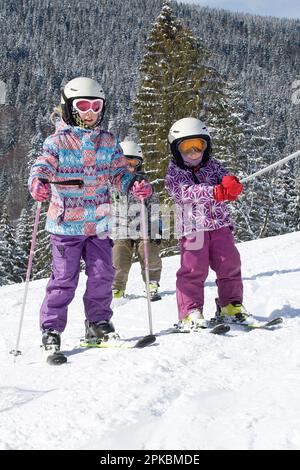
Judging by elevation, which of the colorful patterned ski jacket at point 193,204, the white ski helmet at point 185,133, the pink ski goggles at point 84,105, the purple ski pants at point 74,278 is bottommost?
the purple ski pants at point 74,278

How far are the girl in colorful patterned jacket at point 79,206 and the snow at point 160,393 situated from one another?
1.04 ft

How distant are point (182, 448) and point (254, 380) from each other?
0.88 meters

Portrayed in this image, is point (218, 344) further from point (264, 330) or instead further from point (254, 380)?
point (254, 380)

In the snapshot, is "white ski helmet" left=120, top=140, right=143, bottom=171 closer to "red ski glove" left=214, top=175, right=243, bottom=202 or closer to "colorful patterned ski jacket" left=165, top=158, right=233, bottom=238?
"colorful patterned ski jacket" left=165, top=158, right=233, bottom=238

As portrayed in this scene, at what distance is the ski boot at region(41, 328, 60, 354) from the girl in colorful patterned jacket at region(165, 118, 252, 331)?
3.21 feet

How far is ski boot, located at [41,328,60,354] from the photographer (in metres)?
3.72

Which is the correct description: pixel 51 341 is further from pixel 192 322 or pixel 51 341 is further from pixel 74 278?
pixel 192 322

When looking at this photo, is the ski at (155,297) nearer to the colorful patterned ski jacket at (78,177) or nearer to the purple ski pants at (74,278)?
the purple ski pants at (74,278)

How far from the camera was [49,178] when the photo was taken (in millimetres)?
3881

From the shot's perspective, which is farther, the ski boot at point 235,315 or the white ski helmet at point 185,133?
the white ski helmet at point 185,133

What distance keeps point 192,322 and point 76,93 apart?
1.92 m

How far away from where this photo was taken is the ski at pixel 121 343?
363cm

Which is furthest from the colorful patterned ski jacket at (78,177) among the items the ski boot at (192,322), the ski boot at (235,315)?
the ski boot at (235,315)

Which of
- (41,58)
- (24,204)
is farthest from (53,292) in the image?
(41,58)
